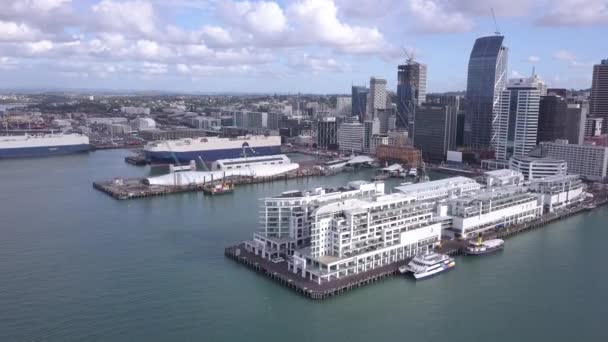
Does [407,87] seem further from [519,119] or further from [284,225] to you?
[284,225]

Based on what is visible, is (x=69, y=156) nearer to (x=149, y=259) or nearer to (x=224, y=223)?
(x=224, y=223)

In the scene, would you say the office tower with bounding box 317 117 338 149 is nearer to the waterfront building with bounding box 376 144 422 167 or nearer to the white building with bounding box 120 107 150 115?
the waterfront building with bounding box 376 144 422 167

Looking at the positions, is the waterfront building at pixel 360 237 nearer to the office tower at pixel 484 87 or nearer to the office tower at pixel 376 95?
the office tower at pixel 484 87

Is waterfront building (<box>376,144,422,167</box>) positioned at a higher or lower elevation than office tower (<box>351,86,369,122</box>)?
lower

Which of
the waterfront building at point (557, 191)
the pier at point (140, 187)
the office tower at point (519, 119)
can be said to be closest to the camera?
the waterfront building at point (557, 191)

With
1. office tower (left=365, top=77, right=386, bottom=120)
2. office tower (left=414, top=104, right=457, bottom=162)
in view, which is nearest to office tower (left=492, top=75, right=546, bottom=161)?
office tower (left=414, top=104, right=457, bottom=162)

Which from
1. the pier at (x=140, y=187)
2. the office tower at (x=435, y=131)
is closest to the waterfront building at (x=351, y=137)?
the office tower at (x=435, y=131)
